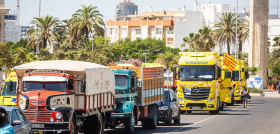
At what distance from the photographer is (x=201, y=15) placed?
18888 cm

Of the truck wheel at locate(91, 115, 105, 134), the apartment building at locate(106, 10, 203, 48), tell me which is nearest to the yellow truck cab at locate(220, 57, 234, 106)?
the truck wheel at locate(91, 115, 105, 134)

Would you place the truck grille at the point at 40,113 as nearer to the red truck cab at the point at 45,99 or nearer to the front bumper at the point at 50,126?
the red truck cab at the point at 45,99

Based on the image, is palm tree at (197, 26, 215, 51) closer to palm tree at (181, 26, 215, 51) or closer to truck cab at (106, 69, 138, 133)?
palm tree at (181, 26, 215, 51)

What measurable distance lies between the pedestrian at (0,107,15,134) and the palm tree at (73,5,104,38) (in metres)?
73.9

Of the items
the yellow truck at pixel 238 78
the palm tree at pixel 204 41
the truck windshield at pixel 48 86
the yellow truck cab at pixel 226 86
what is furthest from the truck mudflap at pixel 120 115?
the palm tree at pixel 204 41

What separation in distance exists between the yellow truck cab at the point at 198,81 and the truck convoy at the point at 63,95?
1570 cm

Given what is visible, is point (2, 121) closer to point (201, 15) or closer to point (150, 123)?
point (150, 123)

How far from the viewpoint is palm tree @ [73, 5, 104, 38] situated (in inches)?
3482

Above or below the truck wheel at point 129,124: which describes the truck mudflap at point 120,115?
above

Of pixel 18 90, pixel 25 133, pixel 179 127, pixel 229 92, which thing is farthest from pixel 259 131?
pixel 229 92

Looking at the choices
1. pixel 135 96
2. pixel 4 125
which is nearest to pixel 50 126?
pixel 4 125

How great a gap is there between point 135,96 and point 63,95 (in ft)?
19.2

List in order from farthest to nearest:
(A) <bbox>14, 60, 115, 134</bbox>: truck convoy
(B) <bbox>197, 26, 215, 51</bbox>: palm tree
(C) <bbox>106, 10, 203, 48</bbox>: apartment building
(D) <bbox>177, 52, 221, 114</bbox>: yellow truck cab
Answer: (C) <bbox>106, 10, 203, 48</bbox>: apartment building → (B) <bbox>197, 26, 215, 51</bbox>: palm tree → (D) <bbox>177, 52, 221, 114</bbox>: yellow truck cab → (A) <bbox>14, 60, 115, 134</bbox>: truck convoy

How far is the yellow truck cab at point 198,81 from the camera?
3625cm
